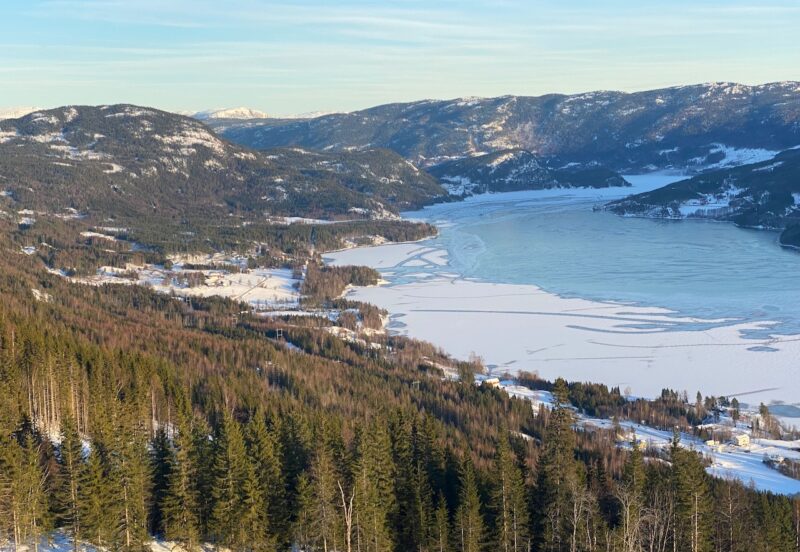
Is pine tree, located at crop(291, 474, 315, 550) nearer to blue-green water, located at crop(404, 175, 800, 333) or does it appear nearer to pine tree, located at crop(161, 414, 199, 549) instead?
pine tree, located at crop(161, 414, 199, 549)

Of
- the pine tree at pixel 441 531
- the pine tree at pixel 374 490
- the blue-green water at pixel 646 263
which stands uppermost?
the pine tree at pixel 374 490

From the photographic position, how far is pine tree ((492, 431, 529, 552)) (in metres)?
32.3

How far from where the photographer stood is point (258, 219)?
193 metres

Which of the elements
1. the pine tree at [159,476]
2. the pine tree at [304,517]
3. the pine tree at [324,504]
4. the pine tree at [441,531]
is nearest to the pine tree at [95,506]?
the pine tree at [159,476]

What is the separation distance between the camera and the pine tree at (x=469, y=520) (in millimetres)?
31375

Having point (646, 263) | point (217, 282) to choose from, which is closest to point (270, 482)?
point (217, 282)

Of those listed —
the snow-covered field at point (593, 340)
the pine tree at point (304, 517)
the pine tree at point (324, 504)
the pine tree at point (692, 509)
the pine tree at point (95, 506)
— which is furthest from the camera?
the snow-covered field at point (593, 340)

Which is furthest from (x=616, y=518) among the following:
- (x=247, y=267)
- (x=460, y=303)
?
(x=247, y=267)

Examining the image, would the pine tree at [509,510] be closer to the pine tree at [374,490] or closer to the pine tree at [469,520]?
the pine tree at [469,520]

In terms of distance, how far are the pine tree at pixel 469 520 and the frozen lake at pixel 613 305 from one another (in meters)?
35.6

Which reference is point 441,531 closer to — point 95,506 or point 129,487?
point 129,487

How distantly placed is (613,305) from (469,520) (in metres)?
69.8

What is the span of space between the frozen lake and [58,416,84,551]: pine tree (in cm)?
4585

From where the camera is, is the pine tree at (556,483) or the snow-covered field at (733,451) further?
the snow-covered field at (733,451)
